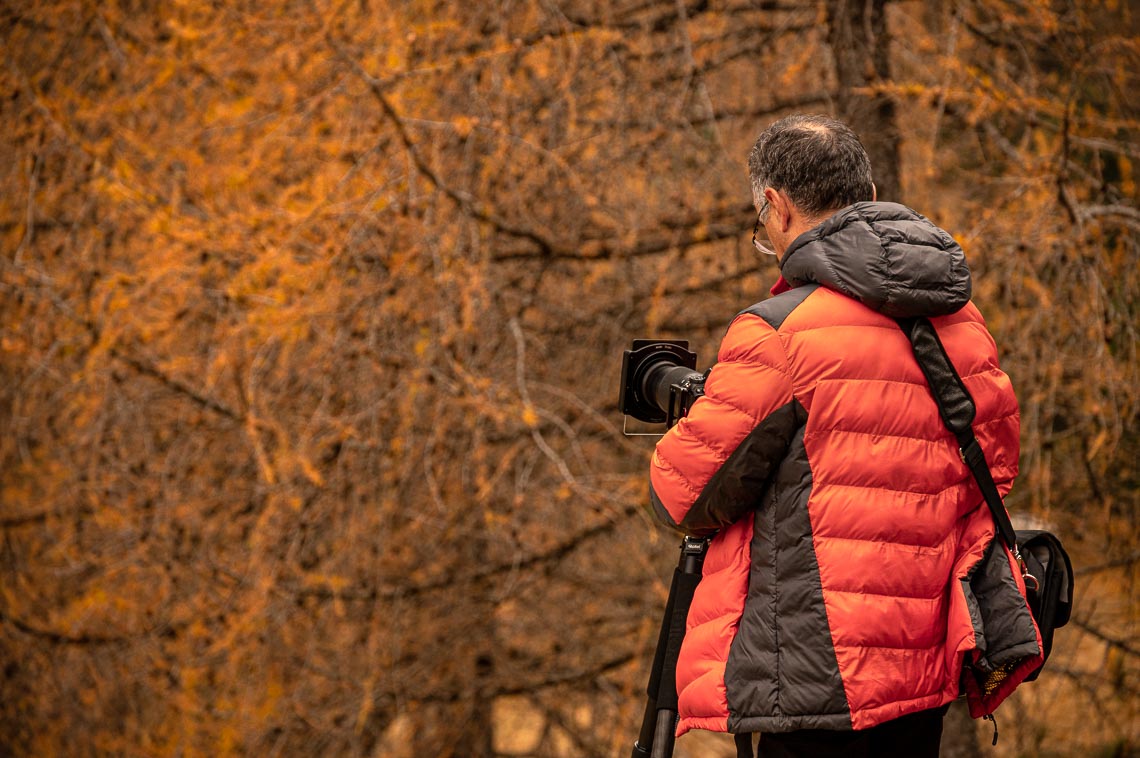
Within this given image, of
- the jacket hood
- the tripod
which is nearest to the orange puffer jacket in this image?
the jacket hood

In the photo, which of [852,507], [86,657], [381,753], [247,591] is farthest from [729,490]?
[86,657]

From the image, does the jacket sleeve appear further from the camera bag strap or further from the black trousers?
the black trousers

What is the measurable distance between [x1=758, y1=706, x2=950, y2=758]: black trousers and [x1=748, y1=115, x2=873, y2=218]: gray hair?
797 mm

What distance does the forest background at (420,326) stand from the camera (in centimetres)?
352

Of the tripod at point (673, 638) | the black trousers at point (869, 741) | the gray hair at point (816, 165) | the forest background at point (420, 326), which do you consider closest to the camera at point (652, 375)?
the tripod at point (673, 638)

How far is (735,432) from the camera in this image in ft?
5.45

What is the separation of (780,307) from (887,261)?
17 centimetres

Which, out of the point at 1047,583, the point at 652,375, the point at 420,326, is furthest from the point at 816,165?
the point at 420,326

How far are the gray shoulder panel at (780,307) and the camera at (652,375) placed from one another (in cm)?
32

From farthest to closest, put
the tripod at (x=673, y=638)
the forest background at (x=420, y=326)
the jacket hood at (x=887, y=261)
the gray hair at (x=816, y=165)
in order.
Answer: the forest background at (x=420, y=326), the tripod at (x=673, y=638), the gray hair at (x=816, y=165), the jacket hood at (x=887, y=261)

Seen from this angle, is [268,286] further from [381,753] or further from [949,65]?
[949,65]

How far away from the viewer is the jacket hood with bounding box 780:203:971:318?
5.34 ft

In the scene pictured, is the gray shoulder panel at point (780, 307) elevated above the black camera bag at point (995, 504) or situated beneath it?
elevated above

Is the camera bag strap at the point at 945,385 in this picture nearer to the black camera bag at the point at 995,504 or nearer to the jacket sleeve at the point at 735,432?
the black camera bag at the point at 995,504
